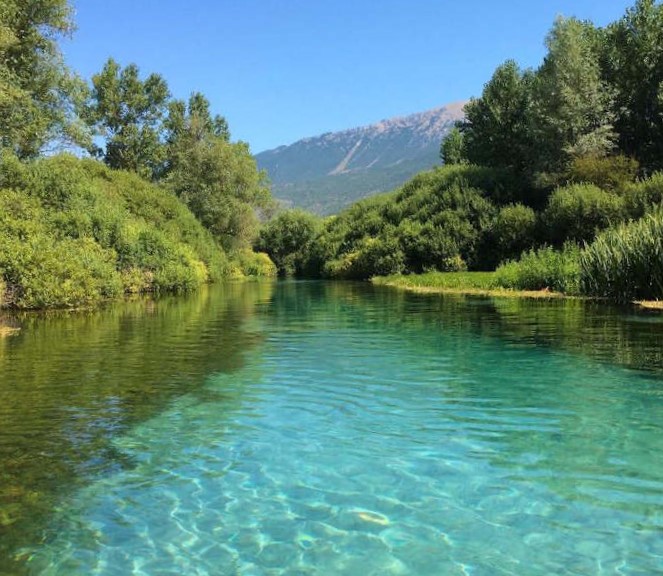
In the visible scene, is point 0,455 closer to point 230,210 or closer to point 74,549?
point 74,549

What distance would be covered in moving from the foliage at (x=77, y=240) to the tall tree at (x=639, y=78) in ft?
125

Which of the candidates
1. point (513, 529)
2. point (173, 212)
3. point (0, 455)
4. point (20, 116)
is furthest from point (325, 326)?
point (173, 212)

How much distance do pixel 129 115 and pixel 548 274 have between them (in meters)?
50.7

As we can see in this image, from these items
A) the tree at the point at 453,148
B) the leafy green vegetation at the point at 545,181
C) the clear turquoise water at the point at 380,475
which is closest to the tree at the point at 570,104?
the leafy green vegetation at the point at 545,181

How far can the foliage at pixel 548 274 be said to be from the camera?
93.4 ft

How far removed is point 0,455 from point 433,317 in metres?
16.2

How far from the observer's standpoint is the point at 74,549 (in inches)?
190

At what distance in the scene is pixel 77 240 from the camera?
2978 centimetres

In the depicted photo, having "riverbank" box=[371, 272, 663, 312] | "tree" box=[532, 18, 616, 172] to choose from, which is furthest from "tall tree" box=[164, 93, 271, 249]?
"tree" box=[532, 18, 616, 172]

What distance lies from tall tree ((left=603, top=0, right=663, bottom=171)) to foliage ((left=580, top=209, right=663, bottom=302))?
1093 inches

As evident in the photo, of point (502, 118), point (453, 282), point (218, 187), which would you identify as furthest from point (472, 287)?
point (502, 118)

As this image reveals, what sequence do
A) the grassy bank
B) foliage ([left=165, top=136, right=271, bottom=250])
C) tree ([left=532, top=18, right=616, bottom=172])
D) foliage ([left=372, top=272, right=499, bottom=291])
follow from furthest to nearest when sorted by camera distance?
foliage ([left=165, top=136, right=271, bottom=250]), tree ([left=532, top=18, right=616, bottom=172]), foliage ([left=372, top=272, right=499, bottom=291]), the grassy bank

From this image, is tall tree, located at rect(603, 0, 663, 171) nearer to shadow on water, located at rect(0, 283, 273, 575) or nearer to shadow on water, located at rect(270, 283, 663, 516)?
shadow on water, located at rect(270, 283, 663, 516)

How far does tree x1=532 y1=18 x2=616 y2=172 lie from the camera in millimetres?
47938
